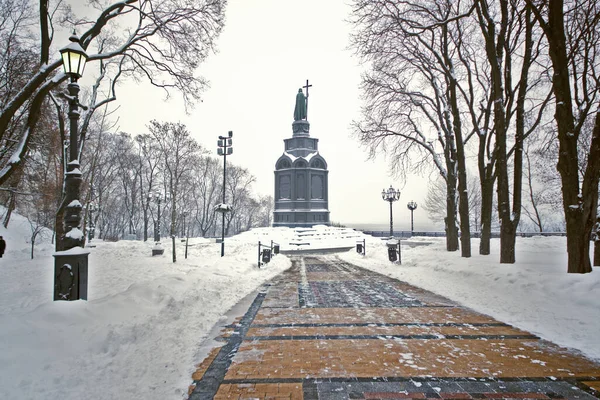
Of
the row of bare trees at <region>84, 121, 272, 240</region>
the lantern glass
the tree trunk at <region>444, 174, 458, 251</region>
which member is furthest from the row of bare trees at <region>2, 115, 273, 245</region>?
the tree trunk at <region>444, 174, 458, 251</region>

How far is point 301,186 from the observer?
1540 inches

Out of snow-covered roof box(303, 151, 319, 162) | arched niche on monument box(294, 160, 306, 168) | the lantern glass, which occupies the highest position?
snow-covered roof box(303, 151, 319, 162)

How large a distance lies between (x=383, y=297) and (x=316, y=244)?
75.9 feet

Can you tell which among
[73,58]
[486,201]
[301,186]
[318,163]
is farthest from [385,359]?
[318,163]

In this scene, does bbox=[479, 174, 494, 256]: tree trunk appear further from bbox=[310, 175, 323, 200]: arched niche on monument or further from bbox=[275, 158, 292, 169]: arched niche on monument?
bbox=[275, 158, 292, 169]: arched niche on monument

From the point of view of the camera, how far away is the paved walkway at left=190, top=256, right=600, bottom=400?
3.38 m

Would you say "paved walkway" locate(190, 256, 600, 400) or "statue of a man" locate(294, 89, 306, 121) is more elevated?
"statue of a man" locate(294, 89, 306, 121)

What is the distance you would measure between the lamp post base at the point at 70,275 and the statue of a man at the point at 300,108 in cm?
3955

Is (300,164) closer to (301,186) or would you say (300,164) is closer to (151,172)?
(301,186)

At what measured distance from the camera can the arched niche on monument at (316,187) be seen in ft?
131

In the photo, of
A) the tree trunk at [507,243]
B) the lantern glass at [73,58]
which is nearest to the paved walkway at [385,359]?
the tree trunk at [507,243]

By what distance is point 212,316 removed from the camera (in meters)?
6.29

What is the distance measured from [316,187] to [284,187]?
12.7 ft

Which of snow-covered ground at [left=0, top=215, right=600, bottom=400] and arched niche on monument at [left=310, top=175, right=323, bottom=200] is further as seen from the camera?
arched niche on monument at [left=310, top=175, right=323, bottom=200]
